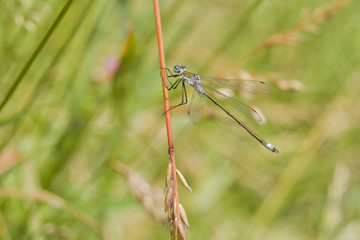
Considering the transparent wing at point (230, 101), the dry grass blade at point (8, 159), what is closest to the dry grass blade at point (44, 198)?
the dry grass blade at point (8, 159)

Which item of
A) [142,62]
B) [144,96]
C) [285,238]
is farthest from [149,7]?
[285,238]

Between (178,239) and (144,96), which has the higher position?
(144,96)

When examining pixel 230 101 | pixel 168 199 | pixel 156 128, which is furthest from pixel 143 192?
pixel 156 128

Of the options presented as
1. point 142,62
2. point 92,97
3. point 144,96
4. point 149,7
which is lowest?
point 92,97

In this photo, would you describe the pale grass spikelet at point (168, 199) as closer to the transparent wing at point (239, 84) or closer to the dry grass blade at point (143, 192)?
the dry grass blade at point (143, 192)

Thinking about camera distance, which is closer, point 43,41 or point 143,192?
point 43,41

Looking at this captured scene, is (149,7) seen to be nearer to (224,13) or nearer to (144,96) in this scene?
(144,96)

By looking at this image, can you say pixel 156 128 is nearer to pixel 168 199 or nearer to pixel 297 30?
pixel 297 30
